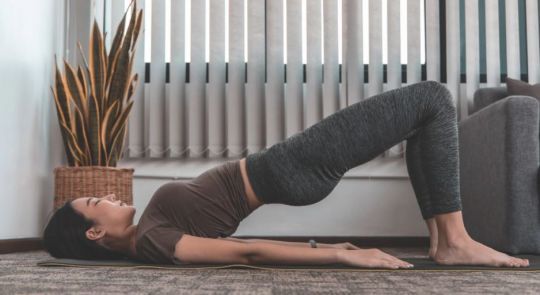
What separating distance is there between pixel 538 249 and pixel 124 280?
5.03 feet

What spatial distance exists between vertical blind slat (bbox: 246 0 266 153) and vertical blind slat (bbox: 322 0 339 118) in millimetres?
313

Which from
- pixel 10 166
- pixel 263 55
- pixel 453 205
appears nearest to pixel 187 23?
pixel 263 55

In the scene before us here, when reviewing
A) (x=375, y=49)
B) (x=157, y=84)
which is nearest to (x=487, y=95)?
(x=375, y=49)

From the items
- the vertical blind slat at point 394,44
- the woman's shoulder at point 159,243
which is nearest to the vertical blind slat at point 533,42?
the vertical blind slat at point 394,44

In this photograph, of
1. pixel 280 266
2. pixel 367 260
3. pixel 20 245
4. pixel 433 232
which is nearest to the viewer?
pixel 367 260

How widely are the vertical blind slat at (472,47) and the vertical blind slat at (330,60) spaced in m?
0.66

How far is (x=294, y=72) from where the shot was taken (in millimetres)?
3469

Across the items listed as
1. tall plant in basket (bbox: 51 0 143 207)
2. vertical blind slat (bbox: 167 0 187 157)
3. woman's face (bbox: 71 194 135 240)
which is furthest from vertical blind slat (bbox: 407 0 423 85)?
woman's face (bbox: 71 194 135 240)

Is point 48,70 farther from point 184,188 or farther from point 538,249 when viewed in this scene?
point 538,249

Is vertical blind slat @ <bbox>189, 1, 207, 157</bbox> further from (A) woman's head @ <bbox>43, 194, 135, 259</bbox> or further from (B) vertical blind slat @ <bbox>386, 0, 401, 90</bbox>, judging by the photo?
(A) woman's head @ <bbox>43, 194, 135, 259</bbox>

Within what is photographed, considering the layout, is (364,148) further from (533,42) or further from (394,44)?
(533,42)

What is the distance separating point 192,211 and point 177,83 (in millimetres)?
1620

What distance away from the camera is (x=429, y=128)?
2006 mm

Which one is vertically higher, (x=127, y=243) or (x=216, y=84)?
(x=216, y=84)
